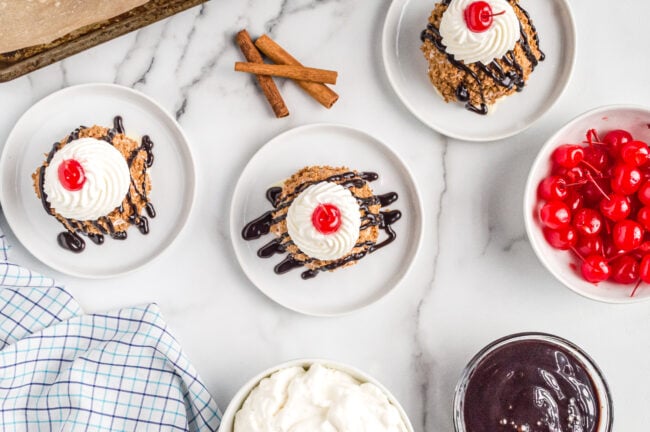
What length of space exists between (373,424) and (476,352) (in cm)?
45

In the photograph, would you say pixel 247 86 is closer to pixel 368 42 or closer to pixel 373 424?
pixel 368 42

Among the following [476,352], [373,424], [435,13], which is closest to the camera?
[373,424]

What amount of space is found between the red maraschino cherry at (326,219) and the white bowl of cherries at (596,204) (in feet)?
1.72

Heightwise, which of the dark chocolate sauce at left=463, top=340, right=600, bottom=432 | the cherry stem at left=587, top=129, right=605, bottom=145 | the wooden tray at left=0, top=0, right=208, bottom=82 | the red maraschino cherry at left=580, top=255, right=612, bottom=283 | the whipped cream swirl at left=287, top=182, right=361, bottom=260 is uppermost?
the wooden tray at left=0, top=0, right=208, bottom=82

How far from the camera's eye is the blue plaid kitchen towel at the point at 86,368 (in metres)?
1.86

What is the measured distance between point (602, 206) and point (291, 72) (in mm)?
911

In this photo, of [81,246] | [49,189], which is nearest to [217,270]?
[81,246]

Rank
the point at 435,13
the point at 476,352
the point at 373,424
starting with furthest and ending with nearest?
the point at 476,352 → the point at 435,13 → the point at 373,424

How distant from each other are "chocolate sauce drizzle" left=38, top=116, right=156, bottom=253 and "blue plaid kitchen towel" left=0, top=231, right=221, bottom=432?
0.12 meters

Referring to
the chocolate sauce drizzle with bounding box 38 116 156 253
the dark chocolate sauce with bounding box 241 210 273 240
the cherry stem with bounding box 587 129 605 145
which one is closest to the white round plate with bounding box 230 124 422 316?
the dark chocolate sauce with bounding box 241 210 273 240

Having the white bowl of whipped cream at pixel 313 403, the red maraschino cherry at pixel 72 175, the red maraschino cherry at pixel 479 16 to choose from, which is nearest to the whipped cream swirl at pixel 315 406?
the white bowl of whipped cream at pixel 313 403

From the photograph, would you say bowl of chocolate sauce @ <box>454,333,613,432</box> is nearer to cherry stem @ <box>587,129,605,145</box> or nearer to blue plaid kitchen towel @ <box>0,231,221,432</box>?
cherry stem @ <box>587,129,605,145</box>

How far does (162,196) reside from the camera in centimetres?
193

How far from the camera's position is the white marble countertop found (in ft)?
6.41
